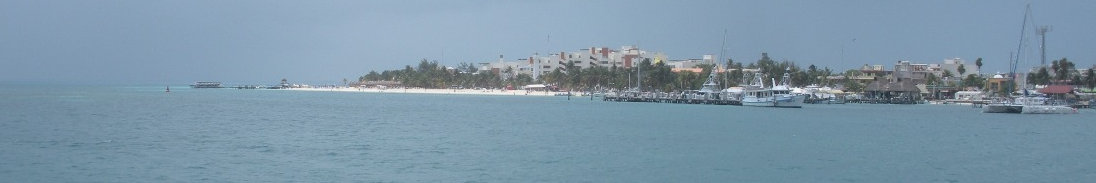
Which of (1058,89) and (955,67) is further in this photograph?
Result: (955,67)

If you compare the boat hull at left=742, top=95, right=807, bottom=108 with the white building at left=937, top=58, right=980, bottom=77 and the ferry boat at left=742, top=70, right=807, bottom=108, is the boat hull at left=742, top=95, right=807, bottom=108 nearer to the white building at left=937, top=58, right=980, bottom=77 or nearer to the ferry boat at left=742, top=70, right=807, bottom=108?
the ferry boat at left=742, top=70, right=807, bottom=108

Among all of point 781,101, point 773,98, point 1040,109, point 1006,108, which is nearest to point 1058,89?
point 1040,109

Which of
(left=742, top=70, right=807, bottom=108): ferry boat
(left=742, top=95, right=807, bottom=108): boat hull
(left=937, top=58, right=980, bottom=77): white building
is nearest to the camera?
(left=742, top=95, right=807, bottom=108): boat hull

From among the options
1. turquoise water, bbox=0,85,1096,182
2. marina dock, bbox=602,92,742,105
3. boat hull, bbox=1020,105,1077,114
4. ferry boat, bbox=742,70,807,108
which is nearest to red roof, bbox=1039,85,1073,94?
boat hull, bbox=1020,105,1077,114

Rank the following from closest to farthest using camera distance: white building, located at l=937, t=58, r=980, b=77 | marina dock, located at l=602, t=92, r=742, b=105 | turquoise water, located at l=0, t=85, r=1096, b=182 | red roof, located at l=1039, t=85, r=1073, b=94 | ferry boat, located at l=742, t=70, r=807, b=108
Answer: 1. turquoise water, located at l=0, t=85, r=1096, b=182
2. ferry boat, located at l=742, t=70, r=807, b=108
3. marina dock, located at l=602, t=92, r=742, b=105
4. red roof, located at l=1039, t=85, r=1073, b=94
5. white building, located at l=937, t=58, r=980, b=77

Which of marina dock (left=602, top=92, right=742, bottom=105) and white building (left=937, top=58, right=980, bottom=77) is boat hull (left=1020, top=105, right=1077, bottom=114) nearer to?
marina dock (left=602, top=92, right=742, bottom=105)

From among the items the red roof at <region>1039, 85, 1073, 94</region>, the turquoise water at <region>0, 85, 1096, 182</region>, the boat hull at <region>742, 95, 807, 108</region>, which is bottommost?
the turquoise water at <region>0, 85, 1096, 182</region>

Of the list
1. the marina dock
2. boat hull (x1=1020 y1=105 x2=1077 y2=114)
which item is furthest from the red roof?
the marina dock

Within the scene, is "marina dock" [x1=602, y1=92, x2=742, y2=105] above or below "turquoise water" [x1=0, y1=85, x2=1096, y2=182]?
above

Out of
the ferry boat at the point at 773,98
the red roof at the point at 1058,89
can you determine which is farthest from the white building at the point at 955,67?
the ferry boat at the point at 773,98

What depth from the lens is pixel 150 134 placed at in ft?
150

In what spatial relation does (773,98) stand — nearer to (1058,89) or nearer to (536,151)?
(1058,89)

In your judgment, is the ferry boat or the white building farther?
the white building

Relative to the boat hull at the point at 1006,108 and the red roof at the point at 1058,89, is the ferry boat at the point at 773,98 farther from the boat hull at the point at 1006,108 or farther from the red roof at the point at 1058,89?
the red roof at the point at 1058,89
